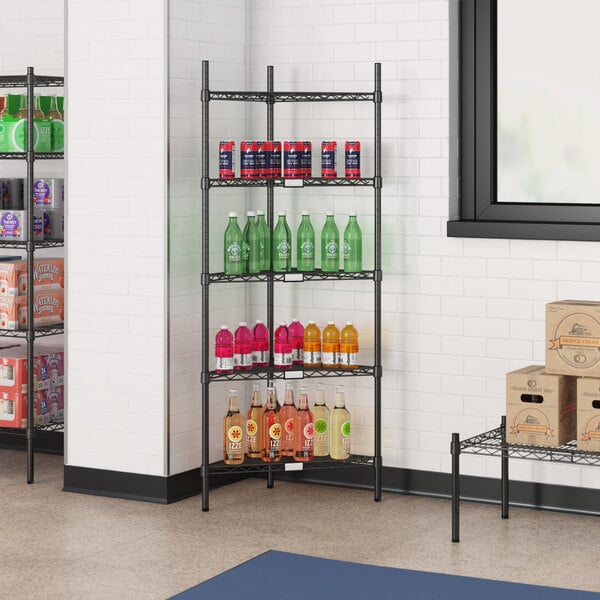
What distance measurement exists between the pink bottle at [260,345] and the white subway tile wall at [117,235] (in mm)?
411

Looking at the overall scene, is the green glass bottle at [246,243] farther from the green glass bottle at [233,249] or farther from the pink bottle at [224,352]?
the pink bottle at [224,352]

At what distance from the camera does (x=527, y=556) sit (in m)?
4.78

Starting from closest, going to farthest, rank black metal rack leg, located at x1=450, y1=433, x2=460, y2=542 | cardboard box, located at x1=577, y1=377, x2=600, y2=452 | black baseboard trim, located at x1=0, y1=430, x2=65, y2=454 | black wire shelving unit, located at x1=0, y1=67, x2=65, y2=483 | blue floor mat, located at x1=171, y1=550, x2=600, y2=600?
blue floor mat, located at x1=171, y1=550, x2=600, y2=600 < cardboard box, located at x1=577, y1=377, x2=600, y2=452 < black metal rack leg, located at x1=450, y1=433, x2=460, y2=542 < black wire shelving unit, located at x1=0, y1=67, x2=65, y2=483 < black baseboard trim, located at x1=0, y1=430, x2=65, y2=454

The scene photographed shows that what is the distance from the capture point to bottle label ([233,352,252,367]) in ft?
18.3

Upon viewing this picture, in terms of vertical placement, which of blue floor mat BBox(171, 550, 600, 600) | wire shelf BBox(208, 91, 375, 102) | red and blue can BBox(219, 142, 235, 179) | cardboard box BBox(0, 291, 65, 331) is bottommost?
blue floor mat BBox(171, 550, 600, 600)

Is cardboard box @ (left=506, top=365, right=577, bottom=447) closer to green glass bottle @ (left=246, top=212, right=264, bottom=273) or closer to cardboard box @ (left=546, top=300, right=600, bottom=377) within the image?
cardboard box @ (left=546, top=300, right=600, bottom=377)

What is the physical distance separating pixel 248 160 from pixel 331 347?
35.1 inches

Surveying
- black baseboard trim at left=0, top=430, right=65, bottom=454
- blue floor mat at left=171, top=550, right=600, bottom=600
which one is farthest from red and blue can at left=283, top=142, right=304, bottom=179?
blue floor mat at left=171, top=550, right=600, bottom=600

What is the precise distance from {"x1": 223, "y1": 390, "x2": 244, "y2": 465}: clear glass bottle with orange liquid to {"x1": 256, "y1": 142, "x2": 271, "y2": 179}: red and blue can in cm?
97

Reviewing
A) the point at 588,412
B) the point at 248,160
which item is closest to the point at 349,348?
the point at 248,160

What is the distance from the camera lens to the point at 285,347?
559 centimetres

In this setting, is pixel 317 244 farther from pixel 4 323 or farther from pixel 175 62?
pixel 4 323

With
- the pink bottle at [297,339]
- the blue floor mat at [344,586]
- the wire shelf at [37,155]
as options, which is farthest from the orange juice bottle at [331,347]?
the blue floor mat at [344,586]

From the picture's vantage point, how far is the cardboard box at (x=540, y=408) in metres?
4.82
